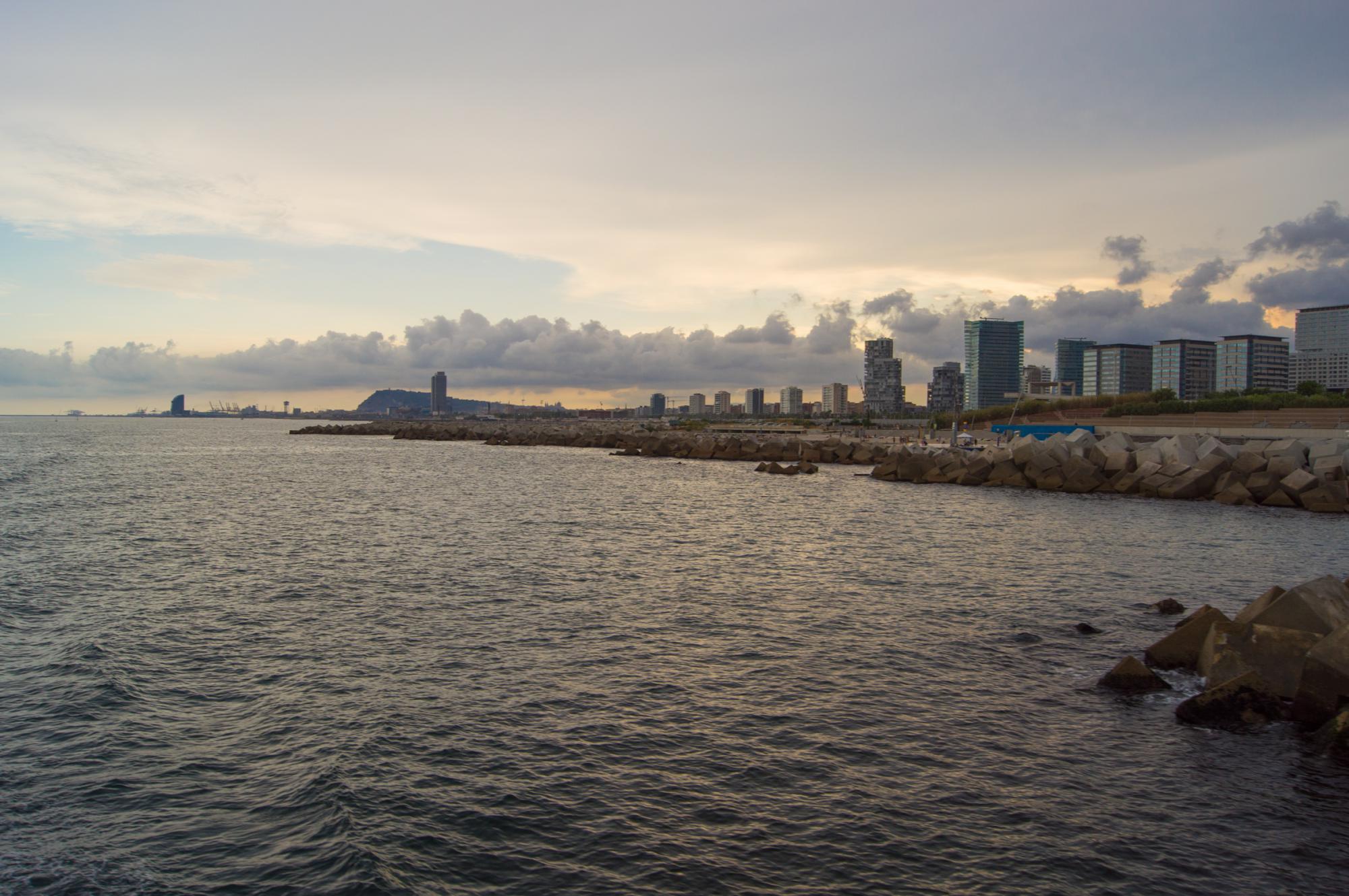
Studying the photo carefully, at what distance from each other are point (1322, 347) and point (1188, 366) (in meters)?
35.0

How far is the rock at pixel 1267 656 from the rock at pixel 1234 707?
23cm

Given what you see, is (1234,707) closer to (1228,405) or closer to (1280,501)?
(1280,501)

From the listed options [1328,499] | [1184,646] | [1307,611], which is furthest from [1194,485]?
[1307,611]

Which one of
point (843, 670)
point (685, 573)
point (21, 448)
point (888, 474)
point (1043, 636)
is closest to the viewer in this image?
point (843, 670)

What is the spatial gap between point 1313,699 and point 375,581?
20889mm

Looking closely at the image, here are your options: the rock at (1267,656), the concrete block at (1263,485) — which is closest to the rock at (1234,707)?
the rock at (1267,656)

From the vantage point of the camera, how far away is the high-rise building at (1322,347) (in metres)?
174

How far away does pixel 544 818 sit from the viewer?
959 cm

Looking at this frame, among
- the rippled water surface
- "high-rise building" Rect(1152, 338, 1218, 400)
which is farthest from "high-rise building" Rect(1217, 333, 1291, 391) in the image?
the rippled water surface

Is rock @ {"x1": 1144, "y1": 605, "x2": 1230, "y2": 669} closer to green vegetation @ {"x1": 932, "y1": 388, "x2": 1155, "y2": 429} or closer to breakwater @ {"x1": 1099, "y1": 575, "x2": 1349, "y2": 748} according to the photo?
breakwater @ {"x1": 1099, "y1": 575, "x2": 1349, "y2": 748}

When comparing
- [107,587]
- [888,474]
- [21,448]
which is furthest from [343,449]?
[107,587]

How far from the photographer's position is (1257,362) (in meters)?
177

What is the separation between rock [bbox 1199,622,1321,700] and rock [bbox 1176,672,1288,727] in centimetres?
23

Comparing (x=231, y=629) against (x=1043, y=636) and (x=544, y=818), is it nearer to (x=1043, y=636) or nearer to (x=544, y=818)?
(x=544, y=818)
